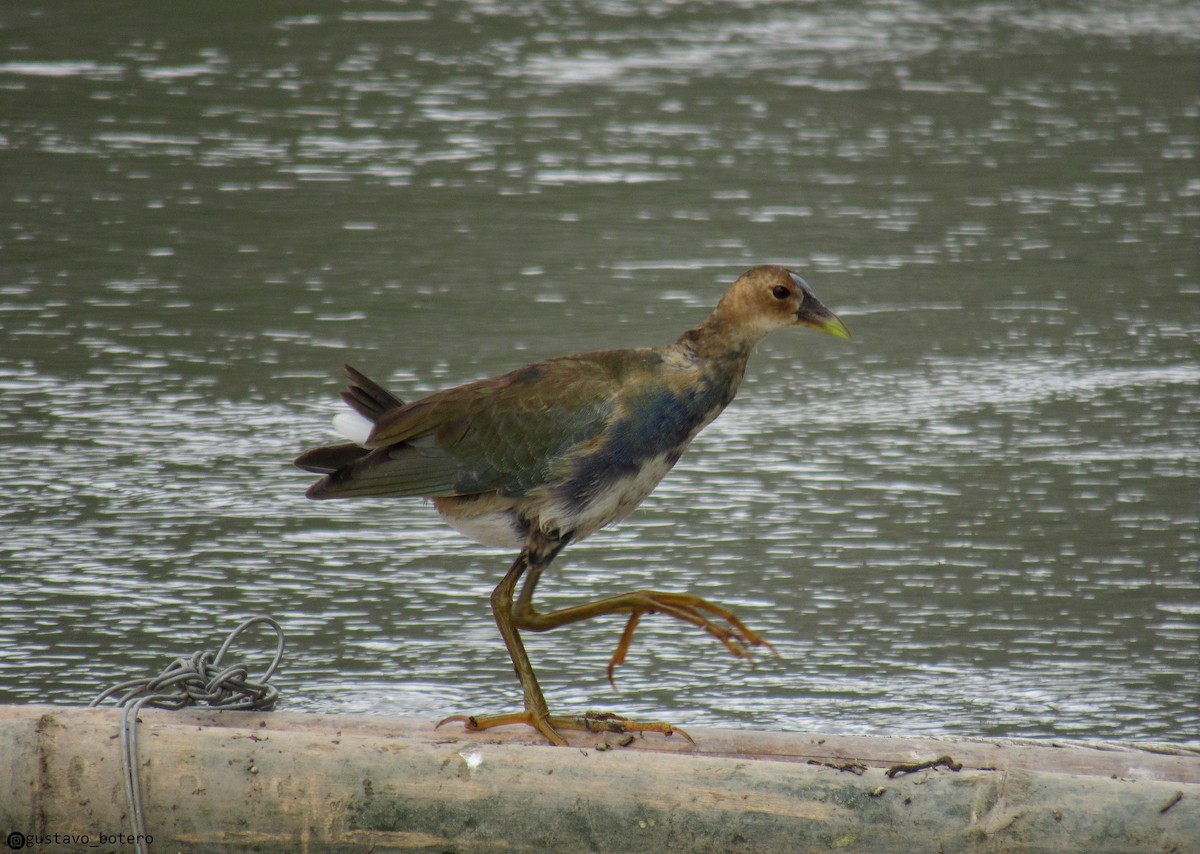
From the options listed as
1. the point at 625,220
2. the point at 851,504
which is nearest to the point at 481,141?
the point at 625,220

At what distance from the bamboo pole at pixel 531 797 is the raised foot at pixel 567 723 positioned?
0.53ft

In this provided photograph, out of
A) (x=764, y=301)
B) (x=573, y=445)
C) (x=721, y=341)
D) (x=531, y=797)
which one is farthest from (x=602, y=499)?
(x=531, y=797)

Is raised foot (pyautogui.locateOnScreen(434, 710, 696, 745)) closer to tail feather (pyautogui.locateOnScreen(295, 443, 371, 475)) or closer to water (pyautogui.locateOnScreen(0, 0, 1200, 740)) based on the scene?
tail feather (pyautogui.locateOnScreen(295, 443, 371, 475))

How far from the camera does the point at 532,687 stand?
379 centimetres

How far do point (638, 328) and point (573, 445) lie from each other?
145 inches

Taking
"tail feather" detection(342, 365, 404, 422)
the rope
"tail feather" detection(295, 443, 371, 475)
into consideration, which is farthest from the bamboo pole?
"tail feather" detection(342, 365, 404, 422)

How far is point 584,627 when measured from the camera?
5.28 metres

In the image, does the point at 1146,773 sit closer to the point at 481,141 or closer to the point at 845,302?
the point at 845,302

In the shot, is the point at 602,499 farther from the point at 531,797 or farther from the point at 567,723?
the point at 531,797

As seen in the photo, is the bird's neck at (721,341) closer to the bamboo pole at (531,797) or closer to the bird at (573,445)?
the bird at (573,445)

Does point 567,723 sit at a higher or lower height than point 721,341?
lower

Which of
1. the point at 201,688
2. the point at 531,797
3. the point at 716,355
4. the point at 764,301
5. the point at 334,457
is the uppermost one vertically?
the point at 764,301

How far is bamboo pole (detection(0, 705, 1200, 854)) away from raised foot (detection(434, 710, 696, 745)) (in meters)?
0.16

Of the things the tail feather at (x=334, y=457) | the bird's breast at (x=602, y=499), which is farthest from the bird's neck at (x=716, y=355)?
the tail feather at (x=334, y=457)
